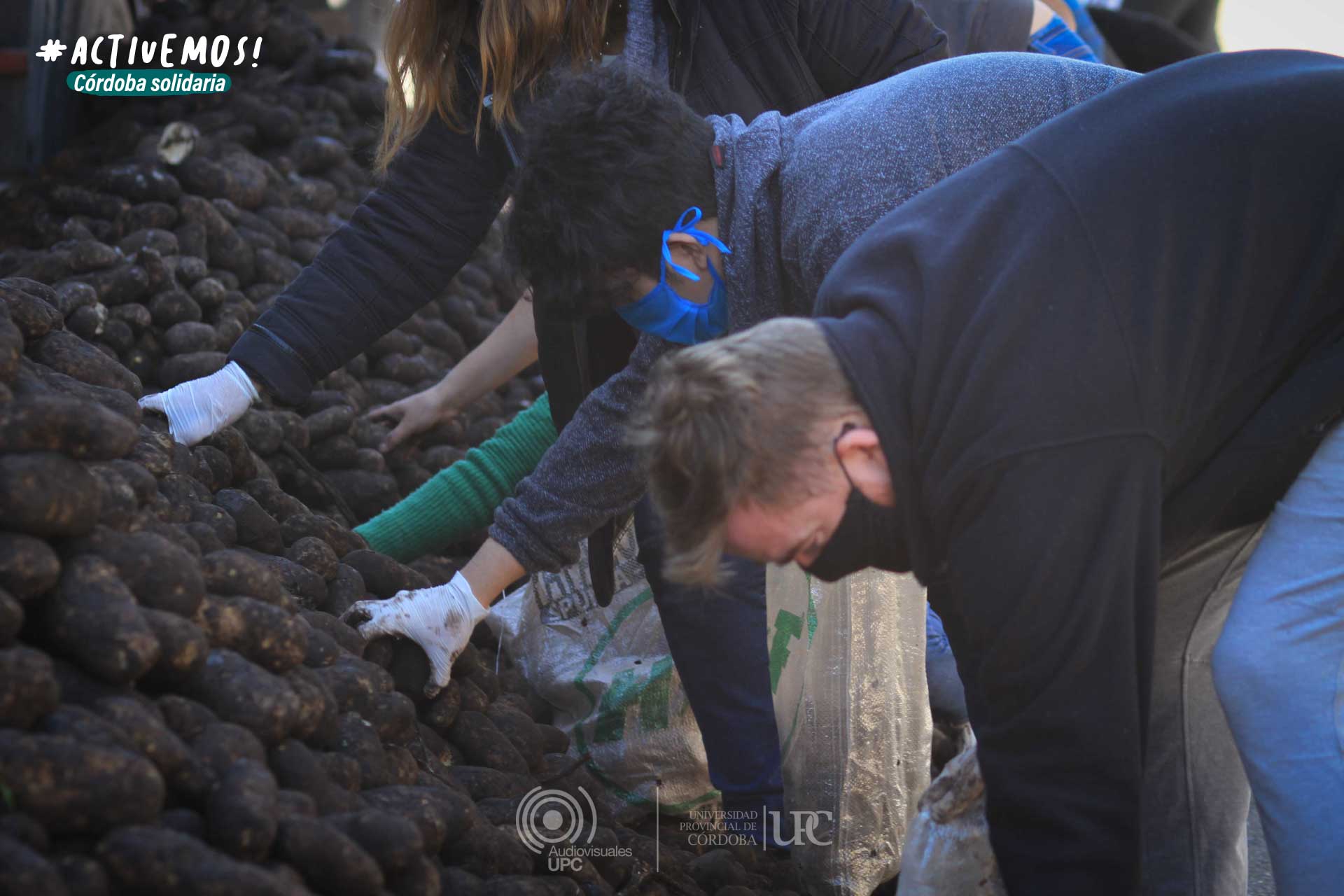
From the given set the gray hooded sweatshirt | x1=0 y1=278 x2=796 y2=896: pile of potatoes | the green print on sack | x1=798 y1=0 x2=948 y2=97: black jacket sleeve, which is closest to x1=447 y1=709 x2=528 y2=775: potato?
x1=0 y1=278 x2=796 y2=896: pile of potatoes

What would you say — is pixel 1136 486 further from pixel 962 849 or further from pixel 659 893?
pixel 659 893

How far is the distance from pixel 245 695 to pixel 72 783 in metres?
0.25

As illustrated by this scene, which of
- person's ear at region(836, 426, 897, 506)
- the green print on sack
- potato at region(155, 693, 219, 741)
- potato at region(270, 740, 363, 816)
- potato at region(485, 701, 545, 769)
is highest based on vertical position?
person's ear at region(836, 426, 897, 506)

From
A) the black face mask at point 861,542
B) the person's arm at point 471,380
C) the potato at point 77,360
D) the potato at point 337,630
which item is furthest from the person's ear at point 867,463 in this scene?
the person's arm at point 471,380

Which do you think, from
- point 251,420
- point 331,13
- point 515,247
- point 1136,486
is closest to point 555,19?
point 515,247

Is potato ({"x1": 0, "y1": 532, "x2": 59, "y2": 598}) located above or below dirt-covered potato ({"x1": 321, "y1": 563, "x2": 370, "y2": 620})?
above

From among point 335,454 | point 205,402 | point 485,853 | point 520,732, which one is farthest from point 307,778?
point 335,454

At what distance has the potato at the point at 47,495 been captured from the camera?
4.19ft

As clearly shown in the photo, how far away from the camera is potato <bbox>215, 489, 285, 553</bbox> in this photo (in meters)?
1.85

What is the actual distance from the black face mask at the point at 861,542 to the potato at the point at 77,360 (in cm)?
115

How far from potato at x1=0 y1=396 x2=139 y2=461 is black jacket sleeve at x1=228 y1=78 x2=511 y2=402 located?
606 mm

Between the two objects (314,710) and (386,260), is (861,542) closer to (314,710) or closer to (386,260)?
(314,710)

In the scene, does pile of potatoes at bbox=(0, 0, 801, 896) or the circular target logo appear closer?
pile of potatoes at bbox=(0, 0, 801, 896)

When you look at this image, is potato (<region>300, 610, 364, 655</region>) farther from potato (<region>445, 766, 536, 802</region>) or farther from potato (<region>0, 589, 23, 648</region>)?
potato (<region>0, 589, 23, 648</region>)
